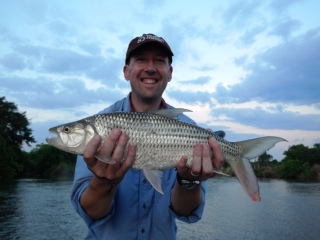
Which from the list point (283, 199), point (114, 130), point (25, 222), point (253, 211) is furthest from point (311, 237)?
point (114, 130)

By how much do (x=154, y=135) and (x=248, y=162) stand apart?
3.66ft

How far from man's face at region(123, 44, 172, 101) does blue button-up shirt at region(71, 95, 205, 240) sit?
949 millimetres

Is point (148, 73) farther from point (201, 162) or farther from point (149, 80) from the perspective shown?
point (201, 162)

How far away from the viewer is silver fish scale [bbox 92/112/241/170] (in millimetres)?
3215

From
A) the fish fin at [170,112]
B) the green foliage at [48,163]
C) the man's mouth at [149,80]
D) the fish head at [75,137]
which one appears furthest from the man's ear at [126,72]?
the green foliage at [48,163]

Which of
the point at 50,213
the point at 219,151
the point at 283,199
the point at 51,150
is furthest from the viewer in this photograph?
the point at 51,150

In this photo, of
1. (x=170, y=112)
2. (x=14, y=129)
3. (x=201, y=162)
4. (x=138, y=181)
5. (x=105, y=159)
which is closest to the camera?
(x=105, y=159)

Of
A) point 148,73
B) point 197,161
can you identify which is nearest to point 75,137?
point 148,73

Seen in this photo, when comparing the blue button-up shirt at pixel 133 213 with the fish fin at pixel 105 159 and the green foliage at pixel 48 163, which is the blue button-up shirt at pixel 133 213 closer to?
the fish fin at pixel 105 159

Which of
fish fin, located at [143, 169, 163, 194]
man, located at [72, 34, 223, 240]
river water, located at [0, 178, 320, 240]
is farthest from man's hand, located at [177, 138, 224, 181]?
river water, located at [0, 178, 320, 240]

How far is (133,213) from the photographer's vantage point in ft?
11.4

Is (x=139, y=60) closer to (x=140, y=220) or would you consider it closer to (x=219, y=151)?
(x=219, y=151)

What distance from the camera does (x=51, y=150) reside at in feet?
261

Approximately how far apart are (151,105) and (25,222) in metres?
14.7
